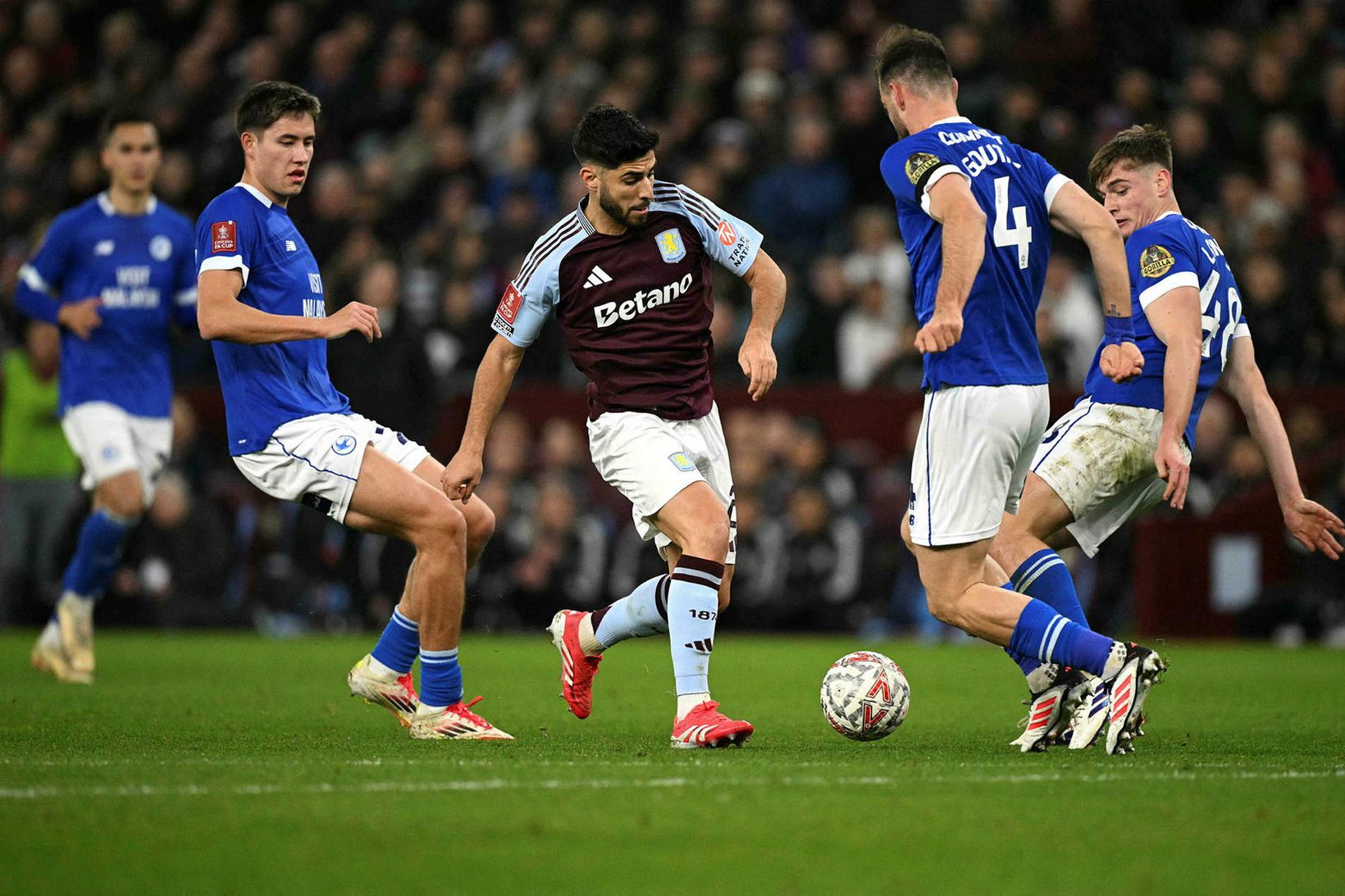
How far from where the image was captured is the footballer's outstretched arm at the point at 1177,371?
6367 millimetres

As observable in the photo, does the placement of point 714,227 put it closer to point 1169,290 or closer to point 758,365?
point 758,365

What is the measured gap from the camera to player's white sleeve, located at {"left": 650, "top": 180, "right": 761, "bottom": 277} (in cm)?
702

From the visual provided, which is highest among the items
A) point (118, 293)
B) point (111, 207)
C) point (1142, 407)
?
point (111, 207)

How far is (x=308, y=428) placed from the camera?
7.11m

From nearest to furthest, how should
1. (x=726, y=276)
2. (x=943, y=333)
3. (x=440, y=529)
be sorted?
(x=943, y=333)
(x=440, y=529)
(x=726, y=276)

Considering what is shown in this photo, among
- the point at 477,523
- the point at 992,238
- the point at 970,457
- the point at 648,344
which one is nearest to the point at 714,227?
the point at 648,344

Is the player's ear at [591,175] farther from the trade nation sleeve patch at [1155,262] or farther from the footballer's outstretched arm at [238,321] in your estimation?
the trade nation sleeve patch at [1155,262]

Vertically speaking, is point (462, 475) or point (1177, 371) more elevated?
point (1177, 371)

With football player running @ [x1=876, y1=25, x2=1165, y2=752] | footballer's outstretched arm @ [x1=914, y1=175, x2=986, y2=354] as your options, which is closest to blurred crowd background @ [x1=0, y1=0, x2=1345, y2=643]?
football player running @ [x1=876, y1=25, x2=1165, y2=752]

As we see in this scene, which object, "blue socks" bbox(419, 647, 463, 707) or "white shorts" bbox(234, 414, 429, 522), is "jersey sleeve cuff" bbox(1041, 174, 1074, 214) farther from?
"blue socks" bbox(419, 647, 463, 707)

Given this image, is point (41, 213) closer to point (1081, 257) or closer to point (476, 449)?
point (1081, 257)

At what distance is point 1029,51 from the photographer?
1602 centimetres

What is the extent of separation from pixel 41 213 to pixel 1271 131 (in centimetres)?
1168

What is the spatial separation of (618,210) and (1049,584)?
218 cm
